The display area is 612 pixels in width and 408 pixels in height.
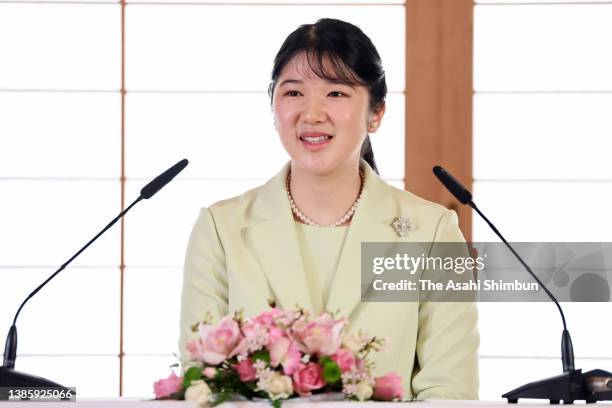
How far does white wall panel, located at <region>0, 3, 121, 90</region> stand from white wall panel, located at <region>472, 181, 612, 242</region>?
141cm

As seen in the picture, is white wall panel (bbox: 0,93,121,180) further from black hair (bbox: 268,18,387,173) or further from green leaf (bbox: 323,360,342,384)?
green leaf (bbox: 323,360,342,384)

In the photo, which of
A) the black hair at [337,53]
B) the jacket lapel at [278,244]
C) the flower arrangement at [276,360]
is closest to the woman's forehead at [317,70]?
the black hair at [337,53]

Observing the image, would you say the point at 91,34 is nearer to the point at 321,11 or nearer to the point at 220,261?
the point at 321,11

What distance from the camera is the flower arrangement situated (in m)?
1.59

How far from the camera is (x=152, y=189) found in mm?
2264

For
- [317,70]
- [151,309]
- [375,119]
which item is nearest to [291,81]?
[317,70]

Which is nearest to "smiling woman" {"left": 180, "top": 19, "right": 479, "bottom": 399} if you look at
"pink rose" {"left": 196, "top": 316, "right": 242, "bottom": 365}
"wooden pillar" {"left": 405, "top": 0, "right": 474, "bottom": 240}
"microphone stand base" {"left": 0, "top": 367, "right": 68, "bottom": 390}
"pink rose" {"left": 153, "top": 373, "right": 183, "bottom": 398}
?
"microphone stand base" {"left": 0, "top": 367, "right": 68, "bottom": 390}

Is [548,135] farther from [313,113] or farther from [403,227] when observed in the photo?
[313,113]

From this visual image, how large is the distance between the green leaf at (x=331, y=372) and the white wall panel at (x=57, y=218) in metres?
2.31

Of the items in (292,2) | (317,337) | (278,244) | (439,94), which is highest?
(292,2)

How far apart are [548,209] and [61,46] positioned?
1.86 m

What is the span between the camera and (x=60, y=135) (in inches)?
151

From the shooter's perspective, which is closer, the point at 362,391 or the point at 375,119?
the point at 362,391

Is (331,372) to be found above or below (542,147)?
below
